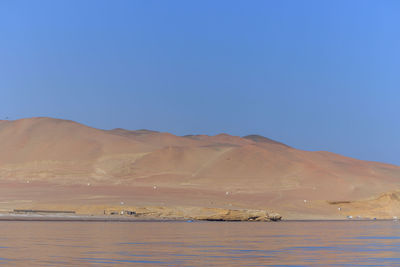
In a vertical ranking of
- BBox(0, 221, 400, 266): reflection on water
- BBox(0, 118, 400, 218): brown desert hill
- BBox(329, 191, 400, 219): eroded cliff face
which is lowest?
BBox(0, 221, 400, 266): reflection on water

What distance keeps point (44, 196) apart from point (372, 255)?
7920 centimetres

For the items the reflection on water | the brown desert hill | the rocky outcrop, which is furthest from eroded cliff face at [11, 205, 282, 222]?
the reflection on water

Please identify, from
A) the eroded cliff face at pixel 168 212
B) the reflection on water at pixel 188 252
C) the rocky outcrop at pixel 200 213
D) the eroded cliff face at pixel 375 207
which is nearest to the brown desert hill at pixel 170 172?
the eroded cliff face at pixel 375 207

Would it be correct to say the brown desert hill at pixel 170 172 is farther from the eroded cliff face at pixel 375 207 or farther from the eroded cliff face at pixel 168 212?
the eroded cliff face at pixel 168 212

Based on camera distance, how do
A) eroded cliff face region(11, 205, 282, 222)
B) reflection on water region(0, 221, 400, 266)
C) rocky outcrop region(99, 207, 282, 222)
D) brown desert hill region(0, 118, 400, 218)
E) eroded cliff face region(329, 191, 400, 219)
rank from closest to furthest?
reflection on water region(0, 221, 400, 266) < rocky outcrop region(99, 207, 282, 222) < eroded cliff face region(11, 205, 282, 222) < eroded cliff face region(329, 191, 400, 219) < brown desert hill region(0, 118, 400, 218)

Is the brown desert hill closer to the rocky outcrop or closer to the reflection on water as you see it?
the rocky outcrop

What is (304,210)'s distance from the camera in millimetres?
99562

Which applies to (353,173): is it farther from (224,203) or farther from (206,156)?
(224,203)

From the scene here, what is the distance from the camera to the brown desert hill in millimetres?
105438

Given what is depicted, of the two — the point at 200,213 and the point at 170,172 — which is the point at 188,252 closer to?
the point at 200,213

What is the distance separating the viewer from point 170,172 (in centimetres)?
13775

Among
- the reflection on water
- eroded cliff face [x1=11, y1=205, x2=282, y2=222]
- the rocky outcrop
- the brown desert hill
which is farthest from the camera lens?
the brown desert hill

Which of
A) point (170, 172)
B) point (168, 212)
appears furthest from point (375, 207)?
point (170, 172)

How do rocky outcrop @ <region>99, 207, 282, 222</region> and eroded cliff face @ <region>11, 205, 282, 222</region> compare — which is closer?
rocky outcrop @ <region>99, 207, 282, 222</region>
